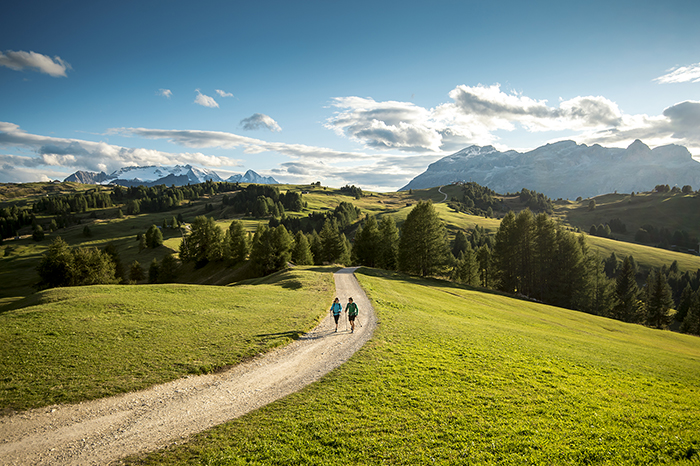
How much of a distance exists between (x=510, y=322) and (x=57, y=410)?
128 feet

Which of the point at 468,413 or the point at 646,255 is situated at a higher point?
the point at 468,413

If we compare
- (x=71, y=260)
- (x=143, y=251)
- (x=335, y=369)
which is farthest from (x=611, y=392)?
(x=143, y=251)

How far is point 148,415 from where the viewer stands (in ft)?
38.1

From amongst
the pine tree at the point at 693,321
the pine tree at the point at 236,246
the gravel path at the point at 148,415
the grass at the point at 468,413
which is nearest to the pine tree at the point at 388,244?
the pine tree at the point at 236,246

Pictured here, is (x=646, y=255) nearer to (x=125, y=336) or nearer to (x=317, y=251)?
(x=317, y=251)

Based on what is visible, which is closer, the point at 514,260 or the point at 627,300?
the point at 514,260

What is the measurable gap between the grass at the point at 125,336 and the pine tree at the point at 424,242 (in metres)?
39.6

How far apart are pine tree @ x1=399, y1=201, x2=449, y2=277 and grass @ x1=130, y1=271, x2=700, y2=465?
4374 centimetres

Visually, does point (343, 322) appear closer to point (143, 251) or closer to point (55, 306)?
point (55, 306)

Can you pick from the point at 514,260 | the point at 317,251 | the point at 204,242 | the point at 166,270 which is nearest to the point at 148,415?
the point at 514,260

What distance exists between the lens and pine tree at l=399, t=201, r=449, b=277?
220 ft

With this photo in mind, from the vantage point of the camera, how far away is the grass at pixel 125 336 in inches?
523

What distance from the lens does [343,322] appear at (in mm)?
26688

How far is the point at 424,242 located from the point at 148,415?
61.0 m
